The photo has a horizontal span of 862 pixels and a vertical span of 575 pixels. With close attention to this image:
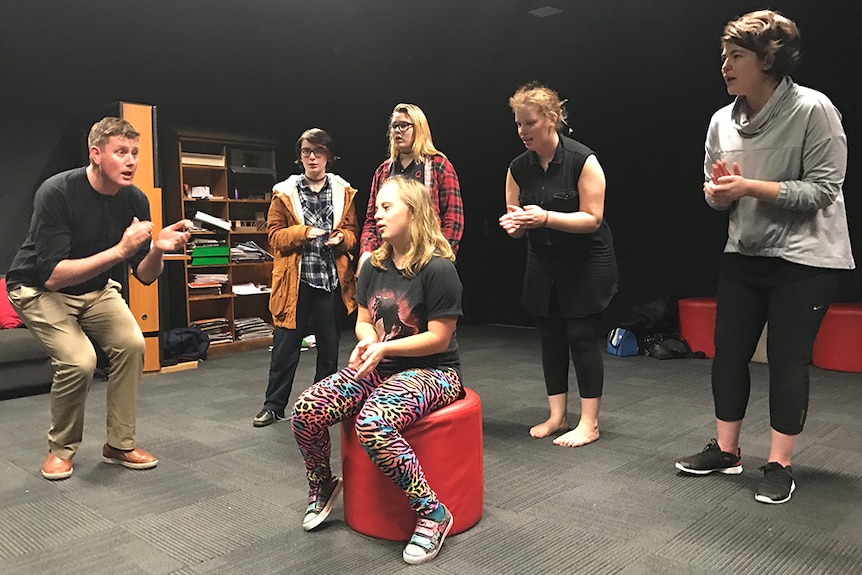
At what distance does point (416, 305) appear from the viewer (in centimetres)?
194

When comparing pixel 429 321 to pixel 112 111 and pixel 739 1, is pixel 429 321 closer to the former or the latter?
pixel 112 111

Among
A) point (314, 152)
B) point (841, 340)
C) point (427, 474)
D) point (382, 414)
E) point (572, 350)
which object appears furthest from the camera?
point (841, 340)

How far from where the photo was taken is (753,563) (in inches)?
66.6

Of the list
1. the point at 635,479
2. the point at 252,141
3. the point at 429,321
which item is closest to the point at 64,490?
the point at 429,321

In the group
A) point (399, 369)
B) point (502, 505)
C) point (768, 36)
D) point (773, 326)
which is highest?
point (768, 36)

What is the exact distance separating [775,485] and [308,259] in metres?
1.99

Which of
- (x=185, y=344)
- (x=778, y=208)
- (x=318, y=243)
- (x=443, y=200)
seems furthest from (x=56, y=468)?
(x=778, y=208)

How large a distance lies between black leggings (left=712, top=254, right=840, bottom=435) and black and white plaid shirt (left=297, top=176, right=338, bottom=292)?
5.38 feet

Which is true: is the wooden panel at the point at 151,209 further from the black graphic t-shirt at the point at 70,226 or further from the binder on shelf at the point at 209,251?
the black graphic t-shirt at the point at 70,226

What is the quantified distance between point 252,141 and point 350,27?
53.6 inches

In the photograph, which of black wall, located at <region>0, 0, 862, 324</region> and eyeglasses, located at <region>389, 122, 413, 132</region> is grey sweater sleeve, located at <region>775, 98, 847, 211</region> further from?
black wall, located at <region>0, 0, 862, 324</region>

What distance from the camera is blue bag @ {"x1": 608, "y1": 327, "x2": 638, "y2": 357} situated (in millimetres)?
4891

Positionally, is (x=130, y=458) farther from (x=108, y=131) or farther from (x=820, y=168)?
(x=820, y=168)

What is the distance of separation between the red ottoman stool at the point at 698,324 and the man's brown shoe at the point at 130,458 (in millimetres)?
3636
